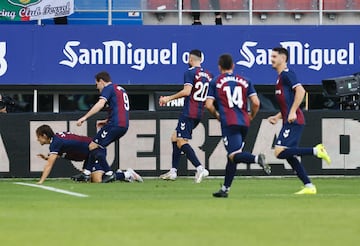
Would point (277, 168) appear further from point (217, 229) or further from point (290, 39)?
point (217, 229)

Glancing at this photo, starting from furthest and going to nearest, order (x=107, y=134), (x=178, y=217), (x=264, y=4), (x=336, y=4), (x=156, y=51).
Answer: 1. (x=336, y=4)
2. (x=264, y=4)
3. (x=156, y=51)
4. (x=107, y=134)
5. (x=178, y=217)

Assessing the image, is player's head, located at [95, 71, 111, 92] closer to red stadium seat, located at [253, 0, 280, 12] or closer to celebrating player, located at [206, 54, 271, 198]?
celebrating player, located at [206, 54, 271, 198]

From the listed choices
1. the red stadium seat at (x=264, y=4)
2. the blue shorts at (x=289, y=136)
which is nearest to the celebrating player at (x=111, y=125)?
the blue shorts at (x=289, y=136)

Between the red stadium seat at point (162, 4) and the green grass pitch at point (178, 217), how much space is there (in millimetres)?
9857

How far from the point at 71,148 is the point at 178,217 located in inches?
336

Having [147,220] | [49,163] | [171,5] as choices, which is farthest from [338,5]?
[147,220]

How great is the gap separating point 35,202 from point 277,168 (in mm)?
9657

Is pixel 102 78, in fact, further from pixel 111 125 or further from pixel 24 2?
pixel 24 2


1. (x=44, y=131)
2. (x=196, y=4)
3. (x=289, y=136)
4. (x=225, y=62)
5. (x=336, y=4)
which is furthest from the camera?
(x=336, y=4)

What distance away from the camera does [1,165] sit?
2284 centimetres

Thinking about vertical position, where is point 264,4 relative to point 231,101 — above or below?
above

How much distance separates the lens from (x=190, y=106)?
69.3 ft

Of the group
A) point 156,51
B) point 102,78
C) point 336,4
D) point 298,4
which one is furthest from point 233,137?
point 336,4

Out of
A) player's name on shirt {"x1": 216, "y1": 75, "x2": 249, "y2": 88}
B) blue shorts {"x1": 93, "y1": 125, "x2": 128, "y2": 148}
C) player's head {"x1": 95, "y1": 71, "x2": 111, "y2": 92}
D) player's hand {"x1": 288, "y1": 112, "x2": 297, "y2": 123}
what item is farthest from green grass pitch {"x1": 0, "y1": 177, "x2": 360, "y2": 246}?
player's head {"x1": 95, "y1": 71, "x2": 111, "y2": 92}
